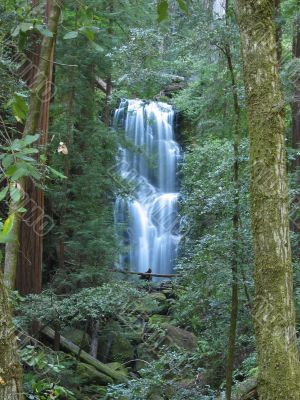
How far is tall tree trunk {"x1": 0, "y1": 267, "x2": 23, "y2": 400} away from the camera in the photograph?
1.68 metres

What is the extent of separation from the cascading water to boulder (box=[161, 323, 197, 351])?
433cm

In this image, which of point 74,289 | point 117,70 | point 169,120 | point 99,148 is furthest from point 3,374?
point 169,120

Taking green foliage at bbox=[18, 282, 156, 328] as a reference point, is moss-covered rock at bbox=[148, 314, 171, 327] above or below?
below

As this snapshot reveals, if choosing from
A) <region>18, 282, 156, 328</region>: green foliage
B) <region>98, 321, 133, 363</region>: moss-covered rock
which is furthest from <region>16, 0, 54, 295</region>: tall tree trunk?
<region>98, 321, 133, 363</region>: moss-covered rock

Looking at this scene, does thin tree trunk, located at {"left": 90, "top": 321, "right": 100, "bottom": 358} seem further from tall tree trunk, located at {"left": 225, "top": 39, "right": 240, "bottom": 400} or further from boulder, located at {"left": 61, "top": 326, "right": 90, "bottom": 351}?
tall tree trunk, located at {"left": 225, "top": 39, "right": 240, "bottom": 400}

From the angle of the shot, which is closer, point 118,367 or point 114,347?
point 118,367

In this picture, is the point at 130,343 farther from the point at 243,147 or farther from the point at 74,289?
the point at 243,147

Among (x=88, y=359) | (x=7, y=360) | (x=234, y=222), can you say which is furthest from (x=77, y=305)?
(x=7, y=360)

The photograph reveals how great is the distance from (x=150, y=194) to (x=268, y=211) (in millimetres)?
14309

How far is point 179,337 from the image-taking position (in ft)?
31.5

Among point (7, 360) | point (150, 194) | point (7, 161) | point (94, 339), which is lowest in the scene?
point (94, 339)

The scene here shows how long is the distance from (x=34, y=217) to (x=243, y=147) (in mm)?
4487

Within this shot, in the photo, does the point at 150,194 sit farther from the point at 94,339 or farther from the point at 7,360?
the point at 7,360

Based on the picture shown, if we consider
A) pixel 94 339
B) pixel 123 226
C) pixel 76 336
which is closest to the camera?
pixel 76 336
